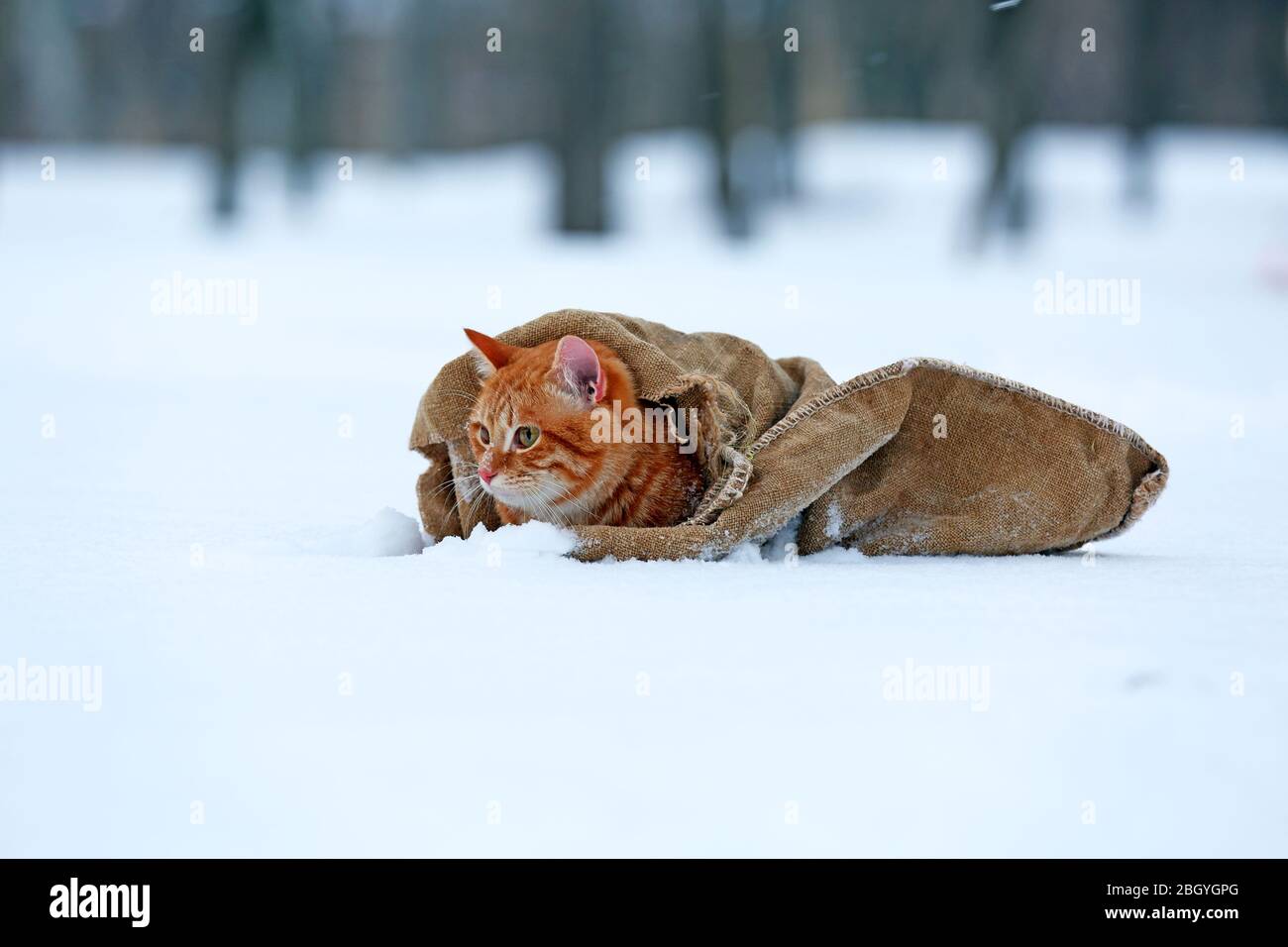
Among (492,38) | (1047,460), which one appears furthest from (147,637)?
(492,38)

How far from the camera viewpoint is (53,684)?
7.64ft

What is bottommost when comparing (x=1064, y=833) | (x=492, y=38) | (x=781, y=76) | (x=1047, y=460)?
(x=1064, y=833)

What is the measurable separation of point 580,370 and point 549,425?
0.15m

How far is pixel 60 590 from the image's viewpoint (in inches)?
112

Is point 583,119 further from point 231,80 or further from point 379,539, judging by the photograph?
point 379,539

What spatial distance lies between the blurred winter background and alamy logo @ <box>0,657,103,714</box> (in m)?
0.03

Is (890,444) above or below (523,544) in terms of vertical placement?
above

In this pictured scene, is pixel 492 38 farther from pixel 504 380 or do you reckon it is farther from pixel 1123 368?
pixel 504 380

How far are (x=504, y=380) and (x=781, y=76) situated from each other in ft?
56.6

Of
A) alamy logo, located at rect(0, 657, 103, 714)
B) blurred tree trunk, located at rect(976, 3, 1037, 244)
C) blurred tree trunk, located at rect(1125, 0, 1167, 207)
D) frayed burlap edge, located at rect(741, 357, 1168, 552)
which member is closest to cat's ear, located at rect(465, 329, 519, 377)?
frayed burlap edge, located at rect(741, 357, 1168, 552)
